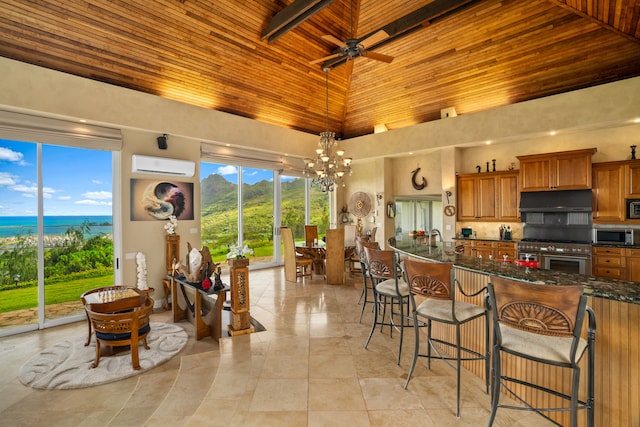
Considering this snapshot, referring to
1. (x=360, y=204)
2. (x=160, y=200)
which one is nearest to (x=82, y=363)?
(x=160, y=200)

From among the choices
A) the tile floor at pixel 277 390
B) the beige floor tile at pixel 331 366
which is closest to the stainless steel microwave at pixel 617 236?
the tile floor at pixel 277 390

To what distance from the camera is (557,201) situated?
5.53 m

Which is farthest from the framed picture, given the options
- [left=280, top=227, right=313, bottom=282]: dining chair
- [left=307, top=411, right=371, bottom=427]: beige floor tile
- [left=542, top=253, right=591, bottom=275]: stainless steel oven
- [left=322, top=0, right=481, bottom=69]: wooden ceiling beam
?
[left=542, top=253, right=591, bottom=275]: stainless steel oven

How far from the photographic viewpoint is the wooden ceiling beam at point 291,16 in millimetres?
4405

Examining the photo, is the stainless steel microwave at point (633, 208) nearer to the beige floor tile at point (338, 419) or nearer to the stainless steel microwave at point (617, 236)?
the stainless steel microwave at point (617, 236)

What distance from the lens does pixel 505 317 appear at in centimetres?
180

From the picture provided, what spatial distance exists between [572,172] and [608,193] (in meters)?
0.64

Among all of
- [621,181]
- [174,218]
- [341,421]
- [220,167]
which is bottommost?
[341,421]

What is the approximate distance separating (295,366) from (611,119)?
6.41 meters

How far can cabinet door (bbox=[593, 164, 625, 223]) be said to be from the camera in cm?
499

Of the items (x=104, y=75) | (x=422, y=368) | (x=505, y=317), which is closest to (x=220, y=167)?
(x=104, y=75)

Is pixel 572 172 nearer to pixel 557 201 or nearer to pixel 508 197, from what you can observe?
pixel 557 201

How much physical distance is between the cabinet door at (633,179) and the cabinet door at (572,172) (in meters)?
0.51

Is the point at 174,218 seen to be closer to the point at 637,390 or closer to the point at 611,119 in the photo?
the point at 637,390
